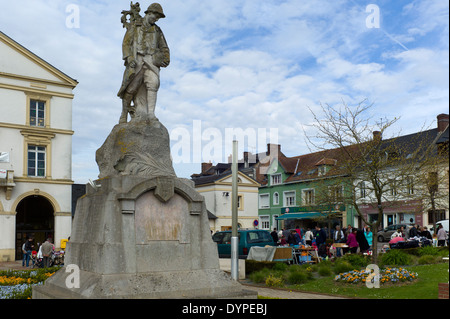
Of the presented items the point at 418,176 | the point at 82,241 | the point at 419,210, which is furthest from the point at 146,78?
the point at 419,210

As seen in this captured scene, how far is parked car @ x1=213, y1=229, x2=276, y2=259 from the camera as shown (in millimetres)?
19922

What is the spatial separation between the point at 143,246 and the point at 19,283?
6.21 meters

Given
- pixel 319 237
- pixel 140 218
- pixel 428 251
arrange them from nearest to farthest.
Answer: pixel 140 218 < pixel 428 251 < pixel 319 237

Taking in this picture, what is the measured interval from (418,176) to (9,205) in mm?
23719

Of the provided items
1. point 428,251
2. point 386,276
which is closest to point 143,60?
point 386,276

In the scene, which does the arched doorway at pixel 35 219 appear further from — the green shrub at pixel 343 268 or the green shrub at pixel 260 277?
the green shrub at pixel 343 268

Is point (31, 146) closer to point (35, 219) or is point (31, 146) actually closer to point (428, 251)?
point (35, 219)

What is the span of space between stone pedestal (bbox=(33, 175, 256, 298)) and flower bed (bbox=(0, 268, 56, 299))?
166 cm

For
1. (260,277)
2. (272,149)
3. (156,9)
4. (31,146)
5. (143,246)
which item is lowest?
(260,277)

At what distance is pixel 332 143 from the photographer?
16.4 m

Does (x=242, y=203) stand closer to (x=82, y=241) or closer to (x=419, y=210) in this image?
(x=419, y=210)

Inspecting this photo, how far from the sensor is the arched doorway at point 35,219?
3253cm

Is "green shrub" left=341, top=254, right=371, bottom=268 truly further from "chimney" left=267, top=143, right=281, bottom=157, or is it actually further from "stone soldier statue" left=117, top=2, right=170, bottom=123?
"chimney" left=267, top=143, right=281, bottom=157

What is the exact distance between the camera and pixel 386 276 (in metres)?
13.0
